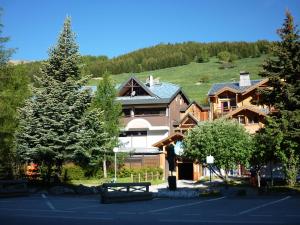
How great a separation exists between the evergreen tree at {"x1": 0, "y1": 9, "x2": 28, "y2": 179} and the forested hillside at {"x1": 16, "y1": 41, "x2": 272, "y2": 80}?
343ft

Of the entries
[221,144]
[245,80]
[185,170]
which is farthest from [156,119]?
[221,144]

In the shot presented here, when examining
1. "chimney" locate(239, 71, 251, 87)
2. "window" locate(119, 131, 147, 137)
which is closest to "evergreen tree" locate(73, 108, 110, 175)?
"window" locate(119, 131, 147, 137)

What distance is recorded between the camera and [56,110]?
2939 cm

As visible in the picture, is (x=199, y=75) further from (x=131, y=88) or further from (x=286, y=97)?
(x=286, y=97)

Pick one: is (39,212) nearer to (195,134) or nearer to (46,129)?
(46,129)

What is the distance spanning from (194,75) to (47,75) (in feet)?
354

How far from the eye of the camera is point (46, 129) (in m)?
29.3

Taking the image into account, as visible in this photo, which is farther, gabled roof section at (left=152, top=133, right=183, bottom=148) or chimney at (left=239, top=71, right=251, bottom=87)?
chimney at (left=239, top=71, right=251, bottom=87)

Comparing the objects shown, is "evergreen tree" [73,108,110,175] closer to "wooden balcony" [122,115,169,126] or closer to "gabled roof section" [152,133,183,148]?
"gabled roof section" [152,133,183,148]

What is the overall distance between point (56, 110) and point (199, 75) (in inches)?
4261

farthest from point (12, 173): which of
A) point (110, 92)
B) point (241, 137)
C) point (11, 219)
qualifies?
point (11, 219)

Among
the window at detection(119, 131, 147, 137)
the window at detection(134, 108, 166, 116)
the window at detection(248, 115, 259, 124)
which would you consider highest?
the window at detection(134, 108, 166, 116)

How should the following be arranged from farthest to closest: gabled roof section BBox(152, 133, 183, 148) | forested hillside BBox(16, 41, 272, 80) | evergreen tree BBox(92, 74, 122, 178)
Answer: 1. forested hillside BBox(16, 41, 272, 80)
2. gabled roof section BBox(152, 133, 183, 148)
3. evergreen tree BBox(92, 74, 122, 178)

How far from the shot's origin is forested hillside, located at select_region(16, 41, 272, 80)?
151 m
